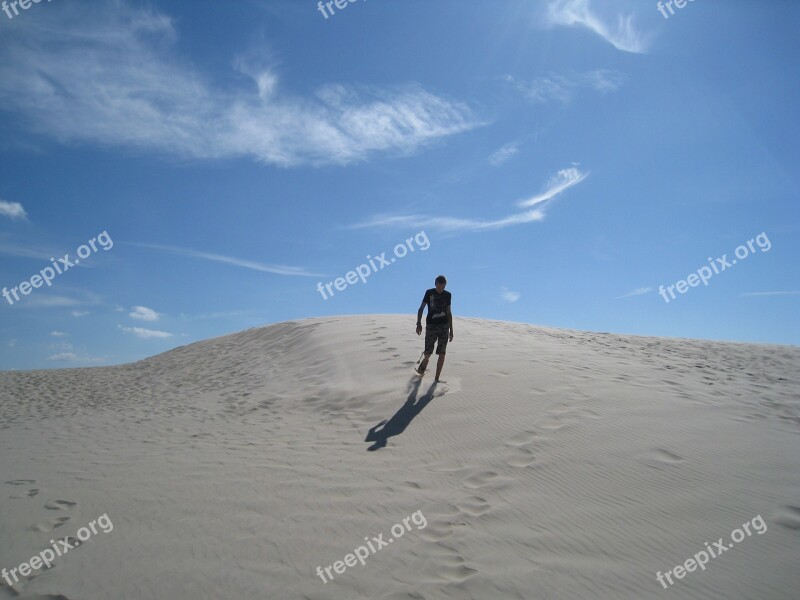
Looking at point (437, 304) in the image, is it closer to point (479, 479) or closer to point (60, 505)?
point (479, 479)

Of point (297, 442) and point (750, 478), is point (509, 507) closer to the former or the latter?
point (750, 478)

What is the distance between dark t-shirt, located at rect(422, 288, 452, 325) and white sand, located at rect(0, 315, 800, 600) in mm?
1246

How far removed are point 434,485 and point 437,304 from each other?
3.83m

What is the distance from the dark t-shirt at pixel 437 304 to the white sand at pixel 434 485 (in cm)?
125

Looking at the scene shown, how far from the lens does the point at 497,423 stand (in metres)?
6.38

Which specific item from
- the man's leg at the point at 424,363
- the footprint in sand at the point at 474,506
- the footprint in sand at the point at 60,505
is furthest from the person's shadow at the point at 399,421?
the footprint in sand at the point at 60,505

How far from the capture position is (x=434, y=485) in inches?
191

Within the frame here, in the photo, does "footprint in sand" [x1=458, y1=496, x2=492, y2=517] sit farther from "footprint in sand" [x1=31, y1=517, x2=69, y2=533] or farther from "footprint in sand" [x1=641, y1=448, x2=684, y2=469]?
"footprint in sand" [x1=31, y1=517, x2=69, y2=533]

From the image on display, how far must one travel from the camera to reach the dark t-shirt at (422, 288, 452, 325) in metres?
8.12

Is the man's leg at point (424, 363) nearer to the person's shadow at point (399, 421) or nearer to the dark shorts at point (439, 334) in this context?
the dark shorts at point (439, 334)

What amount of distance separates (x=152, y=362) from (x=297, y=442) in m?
12.2

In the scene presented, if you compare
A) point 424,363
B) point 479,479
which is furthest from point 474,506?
point 424,363

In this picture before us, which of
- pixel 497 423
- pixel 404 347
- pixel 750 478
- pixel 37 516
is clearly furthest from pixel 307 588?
pixel 404 347

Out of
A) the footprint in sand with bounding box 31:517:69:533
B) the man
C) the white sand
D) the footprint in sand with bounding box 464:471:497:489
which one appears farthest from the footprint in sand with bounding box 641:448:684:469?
the footprint in sand with bounding box 31:517:69:533
